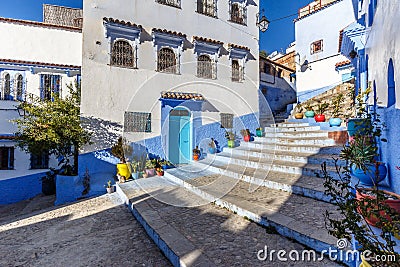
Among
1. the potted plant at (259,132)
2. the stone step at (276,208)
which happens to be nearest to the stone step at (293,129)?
the potted plant at (259,132)

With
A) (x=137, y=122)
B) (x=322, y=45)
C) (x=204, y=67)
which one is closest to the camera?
(x=137, y=122)

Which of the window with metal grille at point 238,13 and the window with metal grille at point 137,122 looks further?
the window with metal grille at point 238,13

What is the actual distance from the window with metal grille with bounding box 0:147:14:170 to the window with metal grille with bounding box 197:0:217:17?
913 cm

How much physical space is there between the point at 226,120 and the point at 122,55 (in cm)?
494

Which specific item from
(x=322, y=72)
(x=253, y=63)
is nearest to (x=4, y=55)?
(x=253, y=63)

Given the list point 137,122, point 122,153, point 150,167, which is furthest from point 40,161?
point 150,167

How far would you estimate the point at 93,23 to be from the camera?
24.0ft

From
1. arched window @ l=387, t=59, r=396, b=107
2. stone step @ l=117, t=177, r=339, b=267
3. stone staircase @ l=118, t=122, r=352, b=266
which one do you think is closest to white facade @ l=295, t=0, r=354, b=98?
stone staircase @ l=118, t=122, r=352, b=266

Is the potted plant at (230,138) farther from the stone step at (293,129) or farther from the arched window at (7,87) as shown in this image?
the arched window at (7,87)

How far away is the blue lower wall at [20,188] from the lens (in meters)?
8.16

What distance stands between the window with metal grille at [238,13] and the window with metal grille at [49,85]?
7873 millimetres

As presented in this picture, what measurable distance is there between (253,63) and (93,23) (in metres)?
6.97

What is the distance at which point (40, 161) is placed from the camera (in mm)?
8641

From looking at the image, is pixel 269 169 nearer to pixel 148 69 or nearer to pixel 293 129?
pixel 293 129
